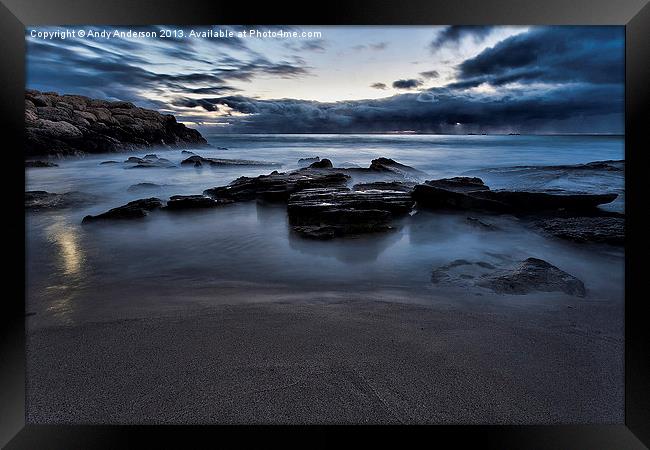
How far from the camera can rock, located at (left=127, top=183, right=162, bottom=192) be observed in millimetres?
3371

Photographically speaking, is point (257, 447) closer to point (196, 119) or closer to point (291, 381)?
point (291, 381)

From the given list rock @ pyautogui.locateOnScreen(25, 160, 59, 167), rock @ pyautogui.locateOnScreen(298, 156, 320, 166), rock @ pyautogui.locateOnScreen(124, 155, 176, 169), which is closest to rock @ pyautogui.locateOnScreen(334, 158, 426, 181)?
rock @ pyautogui.locateOnScreen(298, 156, 320, 166)

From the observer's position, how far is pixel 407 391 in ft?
7.31

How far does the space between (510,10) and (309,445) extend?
7.77ft

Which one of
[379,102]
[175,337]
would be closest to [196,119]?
[379,102]

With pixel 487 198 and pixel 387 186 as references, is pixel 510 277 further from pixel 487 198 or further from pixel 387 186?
pixel 387 186

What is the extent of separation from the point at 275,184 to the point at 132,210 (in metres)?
1.11

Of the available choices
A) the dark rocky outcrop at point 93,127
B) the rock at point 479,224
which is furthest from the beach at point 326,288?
the dark rocky outcrop at point 93,127

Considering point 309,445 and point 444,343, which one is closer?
point 309,445

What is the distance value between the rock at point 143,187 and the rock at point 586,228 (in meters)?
3.01

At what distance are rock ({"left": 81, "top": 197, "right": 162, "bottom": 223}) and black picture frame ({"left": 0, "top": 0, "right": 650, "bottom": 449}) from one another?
1.02m

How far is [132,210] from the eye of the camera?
3.27 m

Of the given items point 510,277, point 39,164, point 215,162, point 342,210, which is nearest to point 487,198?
point 510,277

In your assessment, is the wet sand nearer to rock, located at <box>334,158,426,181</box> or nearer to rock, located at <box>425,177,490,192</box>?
rock, located at <box>425,177,490,192</box>
